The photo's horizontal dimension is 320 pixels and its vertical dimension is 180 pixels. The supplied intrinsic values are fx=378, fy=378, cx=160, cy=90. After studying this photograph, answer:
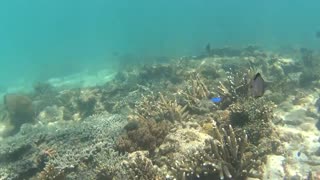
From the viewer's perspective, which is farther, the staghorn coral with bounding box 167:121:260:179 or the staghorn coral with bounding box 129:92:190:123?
the staghorn coral with bounding box 129:92:190:123

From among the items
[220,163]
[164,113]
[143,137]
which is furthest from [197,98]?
[220,163]

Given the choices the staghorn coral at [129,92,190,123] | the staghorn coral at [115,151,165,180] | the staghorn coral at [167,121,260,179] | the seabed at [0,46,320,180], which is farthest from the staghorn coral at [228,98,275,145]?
the staghorn coral at [115,151,165,180]

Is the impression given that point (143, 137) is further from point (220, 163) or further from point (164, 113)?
point (220, 163)

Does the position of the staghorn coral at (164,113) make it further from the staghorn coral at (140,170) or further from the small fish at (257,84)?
the small fish at (257,84)

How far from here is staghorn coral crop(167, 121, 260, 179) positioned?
5.74 metres

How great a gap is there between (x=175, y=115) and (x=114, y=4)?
189m

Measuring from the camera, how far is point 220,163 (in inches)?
224

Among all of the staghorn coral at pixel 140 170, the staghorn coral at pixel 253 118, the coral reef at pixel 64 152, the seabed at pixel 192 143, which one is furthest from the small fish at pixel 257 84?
the coral reef at pixel 64 152

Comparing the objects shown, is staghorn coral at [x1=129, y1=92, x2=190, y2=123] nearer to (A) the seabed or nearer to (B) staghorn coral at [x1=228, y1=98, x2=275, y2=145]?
(A) the seabed

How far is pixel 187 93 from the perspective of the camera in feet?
32.9

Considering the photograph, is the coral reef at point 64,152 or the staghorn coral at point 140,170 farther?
the coral reef at point 64,152

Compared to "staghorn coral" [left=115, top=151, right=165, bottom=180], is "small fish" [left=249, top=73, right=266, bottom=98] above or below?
above

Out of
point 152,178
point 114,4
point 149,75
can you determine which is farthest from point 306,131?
point 114,4

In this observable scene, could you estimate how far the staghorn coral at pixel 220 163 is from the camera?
5.74m
